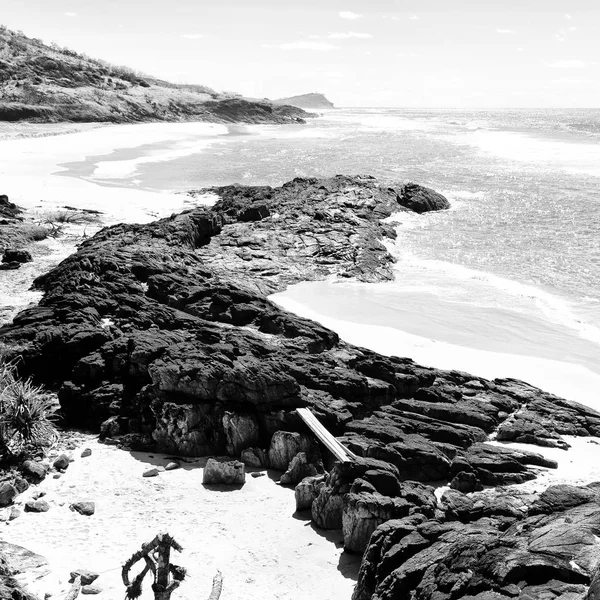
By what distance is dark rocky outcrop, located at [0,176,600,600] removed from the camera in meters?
7.20

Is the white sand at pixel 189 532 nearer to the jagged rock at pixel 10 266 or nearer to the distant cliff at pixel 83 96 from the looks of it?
the jagged rock at pixel 10 266

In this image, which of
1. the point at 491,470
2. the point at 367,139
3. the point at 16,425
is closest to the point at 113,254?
the point at 16,425

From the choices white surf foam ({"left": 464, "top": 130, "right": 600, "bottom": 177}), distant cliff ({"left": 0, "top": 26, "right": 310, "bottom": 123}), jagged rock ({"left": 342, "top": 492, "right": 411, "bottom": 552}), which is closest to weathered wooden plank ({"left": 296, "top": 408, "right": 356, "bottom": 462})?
jagged rock ({"left": 342, "top": 492, "right": 411, "bottom": 552})

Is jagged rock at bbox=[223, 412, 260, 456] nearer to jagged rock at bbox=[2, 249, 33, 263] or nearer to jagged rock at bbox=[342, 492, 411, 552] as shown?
jagged rock at bbox=[342, 492, 411, 552]

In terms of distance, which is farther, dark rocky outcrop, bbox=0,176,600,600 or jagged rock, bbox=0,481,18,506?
jagged rock, bbox=0,481,18,506

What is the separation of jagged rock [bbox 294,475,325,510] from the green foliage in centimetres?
412

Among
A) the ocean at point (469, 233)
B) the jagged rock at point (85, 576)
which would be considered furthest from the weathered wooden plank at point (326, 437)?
the ocean at point (469, 233)

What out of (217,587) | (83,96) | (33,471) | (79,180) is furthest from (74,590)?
(83,96)

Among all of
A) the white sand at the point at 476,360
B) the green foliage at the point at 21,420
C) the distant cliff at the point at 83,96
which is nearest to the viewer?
the green foliage at the point at 21,420

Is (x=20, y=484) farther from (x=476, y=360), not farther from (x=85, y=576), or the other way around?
(x=476, y=360)

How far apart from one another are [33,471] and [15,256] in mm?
12807

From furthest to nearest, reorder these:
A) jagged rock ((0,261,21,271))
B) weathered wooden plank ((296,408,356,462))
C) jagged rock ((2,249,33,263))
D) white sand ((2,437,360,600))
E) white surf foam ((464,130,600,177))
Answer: white surf foam ((464,130,600,177))
jagged rock ((2,249,33,263))
jagged rock ((0,261,21,271))
weathered wooden plank ((296,408,356,462))
white sand ((2,437,360,600))

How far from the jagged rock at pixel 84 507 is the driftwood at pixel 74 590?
5.28ft

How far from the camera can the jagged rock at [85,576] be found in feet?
27.2
